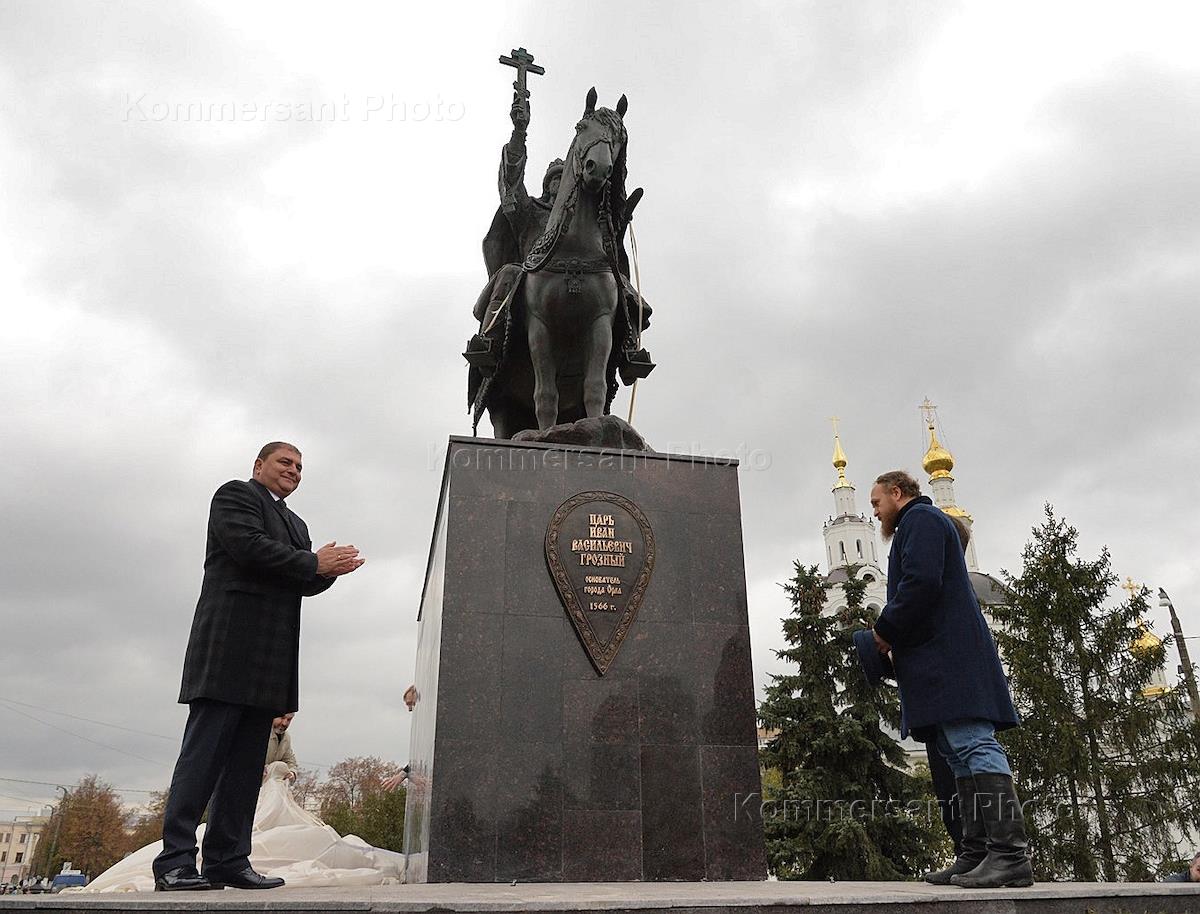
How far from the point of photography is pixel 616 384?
27.7 feet

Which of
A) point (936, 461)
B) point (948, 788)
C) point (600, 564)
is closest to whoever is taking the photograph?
point (948, 788)

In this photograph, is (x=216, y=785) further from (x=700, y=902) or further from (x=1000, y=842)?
(x=1000, y=842)

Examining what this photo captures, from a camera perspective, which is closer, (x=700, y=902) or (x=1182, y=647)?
(x=700, y=902)

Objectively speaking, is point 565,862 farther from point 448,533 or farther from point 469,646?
point 448,533

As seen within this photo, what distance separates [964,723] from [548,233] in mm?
5033

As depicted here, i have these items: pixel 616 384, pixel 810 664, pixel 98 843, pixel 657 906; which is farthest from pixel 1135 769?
pixel 98 843

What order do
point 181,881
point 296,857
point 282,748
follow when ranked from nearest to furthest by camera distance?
point 181,881
point 296,857
point 282,748

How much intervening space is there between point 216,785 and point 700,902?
254 centimetres

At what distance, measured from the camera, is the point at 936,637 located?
4.17 m

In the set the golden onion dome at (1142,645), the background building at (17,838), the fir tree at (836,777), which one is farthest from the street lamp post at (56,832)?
the golden onion dome at (1142,645)

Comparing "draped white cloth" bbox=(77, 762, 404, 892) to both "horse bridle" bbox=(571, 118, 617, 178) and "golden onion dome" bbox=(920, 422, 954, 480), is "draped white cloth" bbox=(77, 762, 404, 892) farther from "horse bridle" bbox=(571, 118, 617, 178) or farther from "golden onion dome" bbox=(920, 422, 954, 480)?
"golden onion dome" bbox=(920, 422, 954, 480)

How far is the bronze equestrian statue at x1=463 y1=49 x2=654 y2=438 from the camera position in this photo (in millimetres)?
7238

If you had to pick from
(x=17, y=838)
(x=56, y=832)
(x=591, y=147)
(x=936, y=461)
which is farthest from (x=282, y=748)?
(x=17, y=838)

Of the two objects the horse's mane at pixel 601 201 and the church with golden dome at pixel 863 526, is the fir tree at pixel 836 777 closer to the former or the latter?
the horse's mane at pixel 601 201
